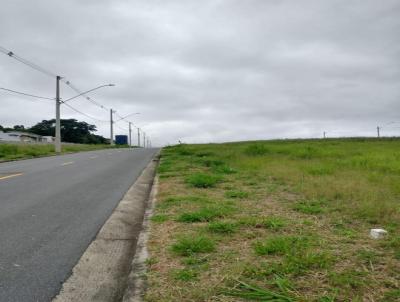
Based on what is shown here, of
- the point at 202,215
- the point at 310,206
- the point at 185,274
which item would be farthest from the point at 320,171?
the point at 185,274

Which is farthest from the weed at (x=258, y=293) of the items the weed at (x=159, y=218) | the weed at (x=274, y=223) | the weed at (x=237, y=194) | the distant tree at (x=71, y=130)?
the distant tree at (x=71, y=130)

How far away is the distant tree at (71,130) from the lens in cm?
10912

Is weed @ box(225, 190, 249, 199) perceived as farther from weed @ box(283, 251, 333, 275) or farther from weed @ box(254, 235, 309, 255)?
weed @ box(283, 251, 333, 275)

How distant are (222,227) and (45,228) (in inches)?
109

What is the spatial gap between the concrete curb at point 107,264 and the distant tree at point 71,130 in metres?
106

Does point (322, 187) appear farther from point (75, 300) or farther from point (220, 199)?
point (75, 300)

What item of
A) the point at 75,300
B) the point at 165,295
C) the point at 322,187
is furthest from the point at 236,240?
the point at 322,187

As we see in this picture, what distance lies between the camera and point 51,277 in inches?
175

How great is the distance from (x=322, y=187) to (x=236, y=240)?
472 cm

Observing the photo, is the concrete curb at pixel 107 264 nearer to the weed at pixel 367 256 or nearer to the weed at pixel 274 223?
the weed at pixel 274 223

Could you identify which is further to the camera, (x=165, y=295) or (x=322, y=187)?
(x=322, y=187)

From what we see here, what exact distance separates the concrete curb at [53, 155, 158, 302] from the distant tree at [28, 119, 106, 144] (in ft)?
347

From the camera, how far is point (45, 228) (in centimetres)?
661

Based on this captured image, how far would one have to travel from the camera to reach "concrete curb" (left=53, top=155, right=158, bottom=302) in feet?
13.3
